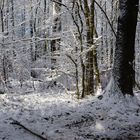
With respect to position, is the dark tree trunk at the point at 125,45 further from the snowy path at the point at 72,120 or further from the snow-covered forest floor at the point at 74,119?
the snowy path at the point at 72,120

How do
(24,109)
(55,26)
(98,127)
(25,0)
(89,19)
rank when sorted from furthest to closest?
(25,0), (55,26), (89,19), (24,109), (98,127)

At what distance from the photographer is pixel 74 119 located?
30.5 ft

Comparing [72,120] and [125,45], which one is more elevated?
[125,45]

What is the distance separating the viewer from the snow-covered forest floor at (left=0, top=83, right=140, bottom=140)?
7949mm

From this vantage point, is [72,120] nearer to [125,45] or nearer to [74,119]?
[74,119]

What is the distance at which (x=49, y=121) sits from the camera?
8.92 meters

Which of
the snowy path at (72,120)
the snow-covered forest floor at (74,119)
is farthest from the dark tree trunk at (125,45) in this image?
the snowy path at (72,120)

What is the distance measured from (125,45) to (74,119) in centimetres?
281

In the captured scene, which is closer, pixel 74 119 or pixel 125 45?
pixel 74 119

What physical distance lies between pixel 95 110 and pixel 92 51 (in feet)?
21.2

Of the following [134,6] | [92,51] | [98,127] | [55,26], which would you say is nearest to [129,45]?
[134,6]

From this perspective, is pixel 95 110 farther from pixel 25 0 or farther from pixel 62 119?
pixel 25 0

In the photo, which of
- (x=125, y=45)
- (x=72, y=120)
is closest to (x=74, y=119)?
(x=72, y=120)

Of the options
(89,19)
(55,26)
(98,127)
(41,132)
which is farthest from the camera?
(55,26)
